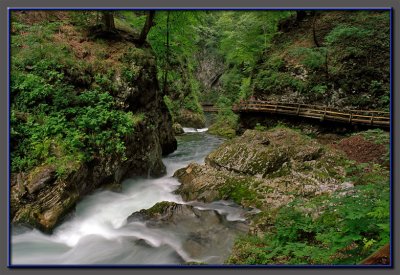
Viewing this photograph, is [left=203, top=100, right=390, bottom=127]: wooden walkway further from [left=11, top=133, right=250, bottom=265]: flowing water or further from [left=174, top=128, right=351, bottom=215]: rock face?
[left=11, top=133, right=250, bottom=265]: flowing water

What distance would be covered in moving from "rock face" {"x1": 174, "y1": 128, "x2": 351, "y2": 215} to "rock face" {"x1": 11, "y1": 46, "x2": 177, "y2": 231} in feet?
4.05

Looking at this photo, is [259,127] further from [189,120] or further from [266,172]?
[189,120]

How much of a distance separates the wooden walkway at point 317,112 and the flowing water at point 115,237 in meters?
4.99

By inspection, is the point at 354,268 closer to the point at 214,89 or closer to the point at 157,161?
the point at 157,161

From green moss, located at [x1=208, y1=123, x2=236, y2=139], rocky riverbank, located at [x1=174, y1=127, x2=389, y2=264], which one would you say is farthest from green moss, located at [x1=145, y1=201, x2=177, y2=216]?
green moss, located at [x1=208, y1=123, x2=236, y2=139]

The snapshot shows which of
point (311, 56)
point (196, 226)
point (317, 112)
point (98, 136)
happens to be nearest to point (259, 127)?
point (317, 112)

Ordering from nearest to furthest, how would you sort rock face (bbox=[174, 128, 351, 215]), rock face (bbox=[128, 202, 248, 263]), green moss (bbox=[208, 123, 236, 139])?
1. rock face (bbox=[128, 202, 248, 263])
2. rock face (bbox=[174, 128, 351, 215])
3. green moss (bbox=[208, 123, 236, 139])

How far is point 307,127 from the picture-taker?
10523mm

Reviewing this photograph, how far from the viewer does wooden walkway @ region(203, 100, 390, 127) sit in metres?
8.45

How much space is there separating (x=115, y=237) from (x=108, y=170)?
60.4 inches

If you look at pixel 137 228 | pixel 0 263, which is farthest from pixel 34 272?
pixel 137 228

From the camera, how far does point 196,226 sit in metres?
5.59

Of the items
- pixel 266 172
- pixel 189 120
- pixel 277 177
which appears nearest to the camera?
pixel 277 177

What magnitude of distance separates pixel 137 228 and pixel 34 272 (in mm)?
1833
